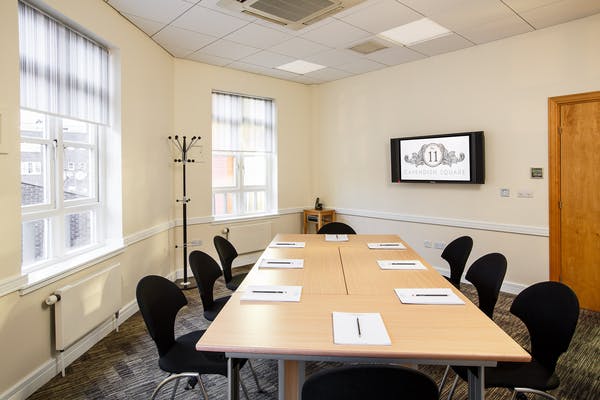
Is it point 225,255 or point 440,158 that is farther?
point 440,158

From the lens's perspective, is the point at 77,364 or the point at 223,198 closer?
the point at 77,364

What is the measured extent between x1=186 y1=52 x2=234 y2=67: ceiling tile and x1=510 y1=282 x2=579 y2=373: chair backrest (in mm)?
4598

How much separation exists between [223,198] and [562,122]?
4543 millimetres

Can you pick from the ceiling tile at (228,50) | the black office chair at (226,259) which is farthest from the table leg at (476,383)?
the ceiling tile at (228,50)

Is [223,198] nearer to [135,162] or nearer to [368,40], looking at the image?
[135,162]

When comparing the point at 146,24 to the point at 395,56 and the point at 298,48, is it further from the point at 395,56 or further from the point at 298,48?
the point at 395,56

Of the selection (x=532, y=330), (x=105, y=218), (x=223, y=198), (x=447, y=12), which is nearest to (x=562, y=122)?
(x=447, y=12)

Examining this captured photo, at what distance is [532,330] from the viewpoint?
6.78ft

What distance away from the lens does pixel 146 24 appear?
3.93 m

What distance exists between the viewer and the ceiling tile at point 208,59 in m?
4.98

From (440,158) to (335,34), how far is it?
7.02 feet

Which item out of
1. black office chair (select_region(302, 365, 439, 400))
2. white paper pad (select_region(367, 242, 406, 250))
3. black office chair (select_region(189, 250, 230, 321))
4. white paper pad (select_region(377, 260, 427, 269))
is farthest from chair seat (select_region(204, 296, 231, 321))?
black office chair (select_region(302, 365, 439, 400))

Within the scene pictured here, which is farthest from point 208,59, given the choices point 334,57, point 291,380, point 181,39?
point 291,380

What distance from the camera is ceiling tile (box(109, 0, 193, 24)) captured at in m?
3.42
